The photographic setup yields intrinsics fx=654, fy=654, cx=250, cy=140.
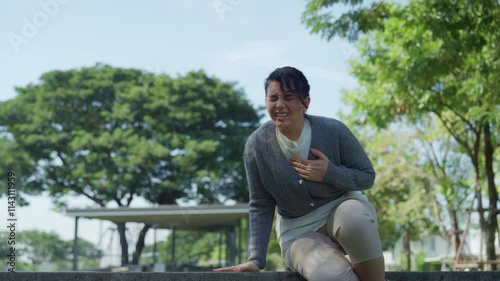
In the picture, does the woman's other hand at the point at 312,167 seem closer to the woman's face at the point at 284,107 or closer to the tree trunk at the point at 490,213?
the woman's face at the point at 284,107

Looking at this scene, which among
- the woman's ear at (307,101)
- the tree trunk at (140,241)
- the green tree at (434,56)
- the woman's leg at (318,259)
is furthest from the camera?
the tree trunk at (140,241)

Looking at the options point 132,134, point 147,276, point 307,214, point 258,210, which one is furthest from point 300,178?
point 132,134

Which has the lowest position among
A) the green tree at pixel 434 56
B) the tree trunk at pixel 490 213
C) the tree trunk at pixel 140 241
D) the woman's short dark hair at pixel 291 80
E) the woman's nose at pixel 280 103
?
the tree trunk at pixel 140 241

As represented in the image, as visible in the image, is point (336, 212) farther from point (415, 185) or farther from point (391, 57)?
point (415, 185)

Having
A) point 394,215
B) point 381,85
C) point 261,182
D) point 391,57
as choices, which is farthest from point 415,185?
point 261,182

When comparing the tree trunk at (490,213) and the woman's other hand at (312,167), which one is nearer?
the woman's other hand at (312,167)

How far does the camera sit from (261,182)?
2854mm

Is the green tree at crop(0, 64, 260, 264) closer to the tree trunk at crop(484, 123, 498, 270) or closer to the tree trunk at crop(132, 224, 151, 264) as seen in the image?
the tree trunk at crop(132, 224, 151, 264)

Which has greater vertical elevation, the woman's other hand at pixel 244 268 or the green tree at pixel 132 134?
the green tree at pixel 132 134

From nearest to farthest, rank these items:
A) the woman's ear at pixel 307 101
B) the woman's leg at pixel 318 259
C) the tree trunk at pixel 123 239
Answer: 1. the woman's leg at pixel 318 259
2. the woman's ear at pixel 307 101
3. the tree trunk at pixel 123 239

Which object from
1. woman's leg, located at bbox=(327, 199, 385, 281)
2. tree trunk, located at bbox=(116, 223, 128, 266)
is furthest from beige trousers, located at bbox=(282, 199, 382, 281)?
tree trunk, located at bbox=(116, 223, 128, 266)

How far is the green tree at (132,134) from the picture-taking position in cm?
2550

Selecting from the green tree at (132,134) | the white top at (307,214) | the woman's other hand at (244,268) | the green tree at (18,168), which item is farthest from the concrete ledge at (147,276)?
the green tree at (18,168)

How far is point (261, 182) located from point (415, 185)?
22.6m
